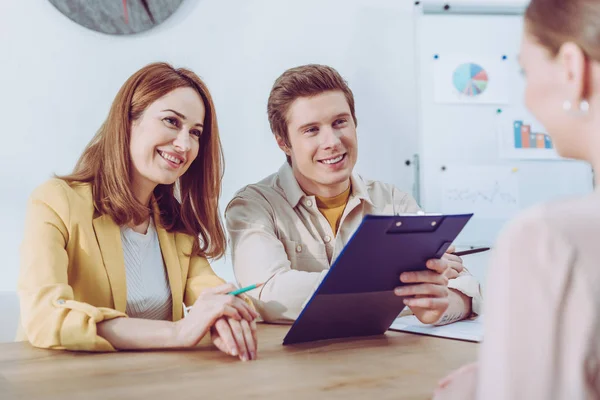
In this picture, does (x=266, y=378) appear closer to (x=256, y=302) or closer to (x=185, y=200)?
(x=256, y=302)

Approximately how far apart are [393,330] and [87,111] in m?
1.57

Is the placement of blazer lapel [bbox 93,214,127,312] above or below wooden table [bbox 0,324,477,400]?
above

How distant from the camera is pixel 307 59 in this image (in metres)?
2.49

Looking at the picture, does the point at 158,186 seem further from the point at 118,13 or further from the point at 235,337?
the point at 118,13

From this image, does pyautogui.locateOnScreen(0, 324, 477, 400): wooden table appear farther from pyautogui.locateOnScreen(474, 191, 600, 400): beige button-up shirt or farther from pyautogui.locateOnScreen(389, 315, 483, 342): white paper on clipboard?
pyautogui.locateOnScreen(474, 191, 600, 400): beige button-up shirt

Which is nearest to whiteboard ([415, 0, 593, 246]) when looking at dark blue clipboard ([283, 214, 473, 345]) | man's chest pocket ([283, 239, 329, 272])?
man's chest pocket ([283, 239, 329, 272])

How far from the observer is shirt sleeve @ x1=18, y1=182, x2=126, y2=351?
101 cm

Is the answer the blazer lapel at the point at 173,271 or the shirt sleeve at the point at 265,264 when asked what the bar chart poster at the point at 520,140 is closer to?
the shirt sleeve at the point at 265,264

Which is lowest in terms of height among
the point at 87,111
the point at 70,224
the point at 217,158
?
the point at 70,224

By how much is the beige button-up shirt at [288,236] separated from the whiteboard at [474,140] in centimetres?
65

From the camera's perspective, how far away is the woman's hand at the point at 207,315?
1031 mm

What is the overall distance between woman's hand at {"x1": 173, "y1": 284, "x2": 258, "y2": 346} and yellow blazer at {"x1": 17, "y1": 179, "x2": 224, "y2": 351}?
0.12 metres

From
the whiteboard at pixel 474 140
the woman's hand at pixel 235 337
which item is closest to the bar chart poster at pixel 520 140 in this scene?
the whiteboard at pixel 474 140

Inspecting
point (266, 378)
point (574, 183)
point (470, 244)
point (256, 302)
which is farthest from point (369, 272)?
point (574, 183)
